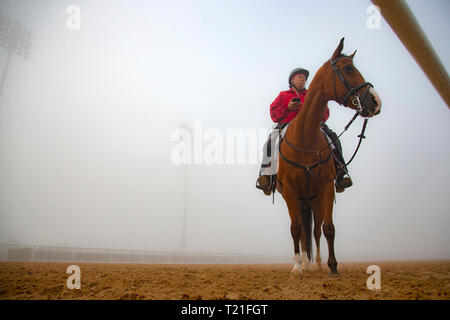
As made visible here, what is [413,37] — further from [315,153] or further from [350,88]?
[315,153]

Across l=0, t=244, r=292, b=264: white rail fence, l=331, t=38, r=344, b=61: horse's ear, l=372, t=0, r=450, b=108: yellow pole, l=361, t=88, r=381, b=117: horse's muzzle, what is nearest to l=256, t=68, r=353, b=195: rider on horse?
l=331, t=38, r=344, b=61: horse's ear

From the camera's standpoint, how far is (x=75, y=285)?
3010 mm

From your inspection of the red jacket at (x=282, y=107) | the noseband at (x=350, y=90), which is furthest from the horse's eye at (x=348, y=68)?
the red jacket at (x=282, y=107)

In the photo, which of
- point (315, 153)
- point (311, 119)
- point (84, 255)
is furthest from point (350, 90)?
point (84, 255)

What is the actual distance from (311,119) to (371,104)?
3.57 ft

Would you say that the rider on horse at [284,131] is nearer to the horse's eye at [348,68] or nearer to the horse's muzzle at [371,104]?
the horse's eye at [348,68]

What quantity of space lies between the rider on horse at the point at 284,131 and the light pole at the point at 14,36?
41254mm

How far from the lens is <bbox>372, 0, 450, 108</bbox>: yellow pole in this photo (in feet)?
5.27

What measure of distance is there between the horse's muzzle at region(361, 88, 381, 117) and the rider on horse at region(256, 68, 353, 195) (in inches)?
61.2

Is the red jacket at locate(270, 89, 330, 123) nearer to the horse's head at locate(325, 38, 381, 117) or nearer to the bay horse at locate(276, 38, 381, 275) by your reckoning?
the bay horse at locate(276, 38, 381, 275)

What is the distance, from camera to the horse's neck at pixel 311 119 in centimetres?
452
